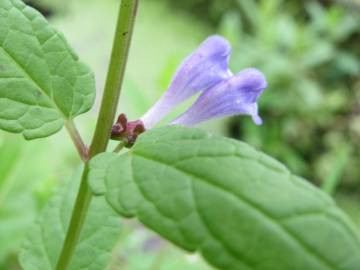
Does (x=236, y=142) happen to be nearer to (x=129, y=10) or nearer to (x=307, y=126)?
(x=129, y=10)

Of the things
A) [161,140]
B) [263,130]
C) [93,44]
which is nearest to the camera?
[161,140]

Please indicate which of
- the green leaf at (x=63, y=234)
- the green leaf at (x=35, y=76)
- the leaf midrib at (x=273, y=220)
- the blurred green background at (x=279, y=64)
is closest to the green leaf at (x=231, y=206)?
the leaf midrib at (x=273, y=220)

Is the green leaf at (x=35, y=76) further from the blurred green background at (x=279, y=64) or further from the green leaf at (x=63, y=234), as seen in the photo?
the blurred green background at (x=279, y=64)

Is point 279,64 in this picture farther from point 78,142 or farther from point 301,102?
point 78,142

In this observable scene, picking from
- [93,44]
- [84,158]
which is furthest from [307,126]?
[84,158]

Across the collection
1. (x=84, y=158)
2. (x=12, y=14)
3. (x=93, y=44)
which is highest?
(x=12, y=14)

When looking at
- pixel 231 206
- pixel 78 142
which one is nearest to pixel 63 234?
pixel 78 142
